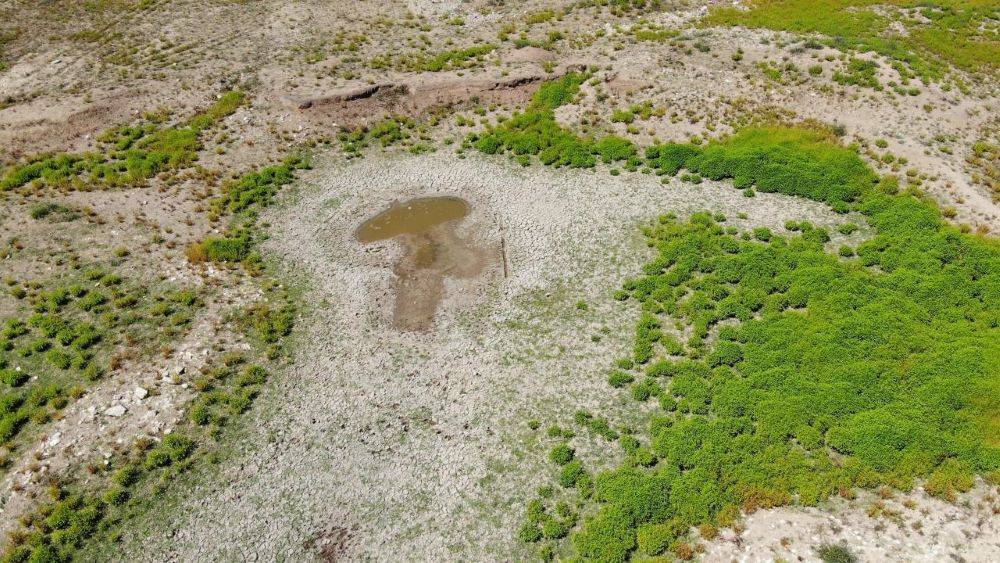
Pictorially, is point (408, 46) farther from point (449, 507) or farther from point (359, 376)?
point (449, 507)

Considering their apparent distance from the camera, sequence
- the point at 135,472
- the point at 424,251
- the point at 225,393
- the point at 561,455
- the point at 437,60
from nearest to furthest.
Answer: the point at 135,472 → the point at 561,455 → the point at 225,393 → the point at 424,251 → the point at 437,60

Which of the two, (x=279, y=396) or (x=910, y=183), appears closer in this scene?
(x=279, y=396)

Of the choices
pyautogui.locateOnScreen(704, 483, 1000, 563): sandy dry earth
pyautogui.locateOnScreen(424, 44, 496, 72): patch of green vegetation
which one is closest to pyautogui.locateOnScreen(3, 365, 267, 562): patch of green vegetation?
pyautogui.locateOnScreen(704, 483, 1000, 563): sandy dry earth

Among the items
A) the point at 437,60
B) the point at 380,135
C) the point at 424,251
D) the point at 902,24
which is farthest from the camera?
the point at 902,24

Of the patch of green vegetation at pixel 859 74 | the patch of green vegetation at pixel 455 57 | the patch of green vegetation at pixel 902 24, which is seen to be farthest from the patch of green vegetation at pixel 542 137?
the patch of green vegetation at pixel 859 74

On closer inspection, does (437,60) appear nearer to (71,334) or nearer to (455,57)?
(455,57)

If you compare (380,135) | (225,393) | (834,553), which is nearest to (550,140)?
(380,135)

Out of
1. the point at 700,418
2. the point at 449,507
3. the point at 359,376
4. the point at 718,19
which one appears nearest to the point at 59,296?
the point at 359,376
